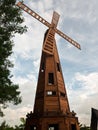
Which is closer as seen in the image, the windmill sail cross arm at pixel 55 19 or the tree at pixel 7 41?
the tree at pixel 7 41

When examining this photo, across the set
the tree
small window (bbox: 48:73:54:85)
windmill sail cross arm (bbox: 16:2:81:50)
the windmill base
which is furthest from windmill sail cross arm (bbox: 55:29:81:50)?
the tree

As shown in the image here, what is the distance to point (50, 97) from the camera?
3216cm

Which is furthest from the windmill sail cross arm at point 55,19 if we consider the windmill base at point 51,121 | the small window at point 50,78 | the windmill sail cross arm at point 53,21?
the windmill base at point 51,121

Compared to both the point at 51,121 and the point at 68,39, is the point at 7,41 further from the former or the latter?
the point at 68,39

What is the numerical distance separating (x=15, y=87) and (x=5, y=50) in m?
2.96

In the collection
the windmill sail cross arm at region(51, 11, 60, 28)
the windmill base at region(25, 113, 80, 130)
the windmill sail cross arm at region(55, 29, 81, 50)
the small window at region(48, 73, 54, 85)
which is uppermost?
the windmill sail cross arm at region(51, 11, 60, 28)

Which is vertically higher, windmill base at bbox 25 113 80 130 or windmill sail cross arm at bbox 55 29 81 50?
windmill sail cross arm at bbox 55 29 81 50

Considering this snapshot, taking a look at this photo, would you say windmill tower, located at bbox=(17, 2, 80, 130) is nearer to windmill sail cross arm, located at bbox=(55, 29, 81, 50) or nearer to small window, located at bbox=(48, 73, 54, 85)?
small window, located at bbox=(48, 73, 54, 85)

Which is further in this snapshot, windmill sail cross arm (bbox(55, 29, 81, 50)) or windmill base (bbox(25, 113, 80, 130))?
windmill sail cross arm (bbox(55, 29, 81, 50))

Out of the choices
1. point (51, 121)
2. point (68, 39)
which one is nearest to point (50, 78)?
point (51, 121)

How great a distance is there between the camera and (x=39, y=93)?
110ft

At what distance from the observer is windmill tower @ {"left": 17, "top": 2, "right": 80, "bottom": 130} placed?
99.3 ft

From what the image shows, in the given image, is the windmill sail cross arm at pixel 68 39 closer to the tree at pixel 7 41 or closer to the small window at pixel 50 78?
the small window at pixel 50 78

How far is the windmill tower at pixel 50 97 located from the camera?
30281 millimetres
